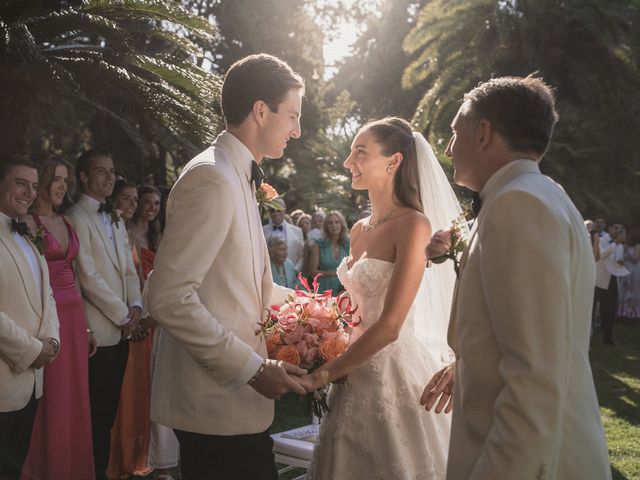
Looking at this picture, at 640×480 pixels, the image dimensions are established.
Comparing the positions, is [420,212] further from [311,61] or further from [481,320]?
[311,61]

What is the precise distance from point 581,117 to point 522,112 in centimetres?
1784

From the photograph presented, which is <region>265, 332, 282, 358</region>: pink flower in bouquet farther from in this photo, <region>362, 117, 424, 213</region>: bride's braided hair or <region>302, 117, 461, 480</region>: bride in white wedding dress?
<region>362, 117, 424, 213</region>: bride's braided hair

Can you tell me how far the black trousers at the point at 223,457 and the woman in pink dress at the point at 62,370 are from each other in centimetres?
227

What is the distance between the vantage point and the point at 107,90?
252 inches

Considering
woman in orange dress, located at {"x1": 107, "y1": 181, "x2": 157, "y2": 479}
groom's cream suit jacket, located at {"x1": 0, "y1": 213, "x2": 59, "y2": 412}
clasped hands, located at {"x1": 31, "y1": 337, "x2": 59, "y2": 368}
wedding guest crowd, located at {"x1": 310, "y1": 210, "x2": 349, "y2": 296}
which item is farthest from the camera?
wedding guest crowd, located at {"x1": 310, "y1": 210, "x2": 349, "y2": 296}

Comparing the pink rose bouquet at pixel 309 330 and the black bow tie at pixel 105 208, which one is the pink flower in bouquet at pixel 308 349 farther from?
the black bow tie at pixel 105 208

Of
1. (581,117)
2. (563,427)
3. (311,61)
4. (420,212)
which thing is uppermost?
(311,61)

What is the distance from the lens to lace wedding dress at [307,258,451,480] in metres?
3.35

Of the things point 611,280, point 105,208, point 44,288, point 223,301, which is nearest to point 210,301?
point 223,301

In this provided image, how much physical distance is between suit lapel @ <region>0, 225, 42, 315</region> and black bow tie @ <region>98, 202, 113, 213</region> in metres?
1.30

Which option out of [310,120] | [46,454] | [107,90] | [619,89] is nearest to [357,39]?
[310,120]

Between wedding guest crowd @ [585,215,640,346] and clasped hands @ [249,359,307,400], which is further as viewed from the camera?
wedding guest crowd @ [585,215,640,346]

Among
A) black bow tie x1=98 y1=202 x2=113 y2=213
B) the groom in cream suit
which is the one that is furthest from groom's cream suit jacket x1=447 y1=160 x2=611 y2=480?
black bow tie x1=98 y1=202 x2=113 y2=213

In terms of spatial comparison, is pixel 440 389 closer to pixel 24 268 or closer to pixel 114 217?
pixel 24 268
